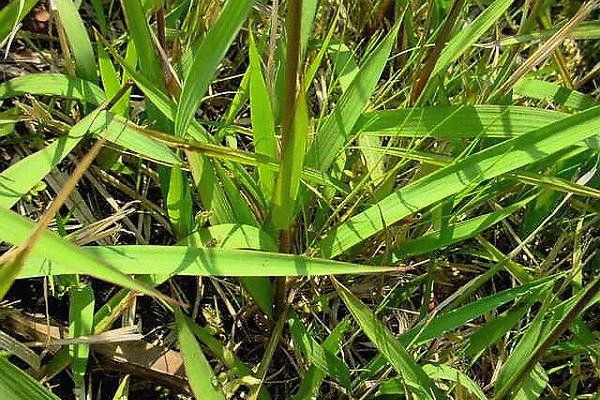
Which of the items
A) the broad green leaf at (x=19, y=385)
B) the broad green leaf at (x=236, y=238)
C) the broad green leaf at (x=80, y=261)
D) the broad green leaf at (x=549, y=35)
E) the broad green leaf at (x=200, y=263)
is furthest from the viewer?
the broad green leaf at (x=549, y=35)

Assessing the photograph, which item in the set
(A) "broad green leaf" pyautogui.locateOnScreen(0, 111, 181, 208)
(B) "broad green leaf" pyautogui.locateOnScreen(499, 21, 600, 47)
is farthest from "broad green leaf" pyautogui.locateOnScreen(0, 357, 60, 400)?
(B) "broad green leaf" pyautogui.locateOnScreen(499, 21, 600, 47)

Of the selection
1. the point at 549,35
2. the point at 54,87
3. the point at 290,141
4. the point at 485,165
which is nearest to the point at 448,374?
the point at 485,165

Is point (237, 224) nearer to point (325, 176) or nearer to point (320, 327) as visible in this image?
point (325, 176)

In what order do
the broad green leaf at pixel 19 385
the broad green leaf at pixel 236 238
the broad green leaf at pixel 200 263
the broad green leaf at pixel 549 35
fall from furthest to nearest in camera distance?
the broad green leaf at pixel 549 35
the broad green leaf at pixel 236 238
the broad green leaf at pixel 200 263
the broad green leaf at pixel 19 385

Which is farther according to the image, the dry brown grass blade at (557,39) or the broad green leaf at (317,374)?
the broad green leaf at (317,374)

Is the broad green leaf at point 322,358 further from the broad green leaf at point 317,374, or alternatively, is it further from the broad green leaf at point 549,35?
the broad green leaf at point 549,35

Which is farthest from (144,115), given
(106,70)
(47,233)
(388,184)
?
(47,233)

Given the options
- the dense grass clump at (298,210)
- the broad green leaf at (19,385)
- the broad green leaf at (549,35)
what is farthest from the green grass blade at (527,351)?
the broad green leaf at (19,385)
